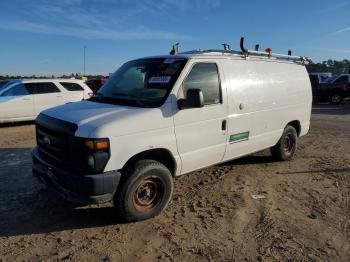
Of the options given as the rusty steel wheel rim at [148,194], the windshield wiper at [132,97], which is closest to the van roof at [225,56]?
the windshield wiper at [132,97]

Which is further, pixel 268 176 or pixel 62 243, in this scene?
pixel 268 176

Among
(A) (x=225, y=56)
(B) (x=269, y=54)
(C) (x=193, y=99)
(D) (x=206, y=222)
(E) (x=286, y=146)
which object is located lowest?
(D) (x=206, y=222)

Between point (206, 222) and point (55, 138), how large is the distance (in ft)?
7.01

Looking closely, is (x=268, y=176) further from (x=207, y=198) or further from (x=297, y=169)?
(x=207, y=198)

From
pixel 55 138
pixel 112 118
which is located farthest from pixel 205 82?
pixel 55 138

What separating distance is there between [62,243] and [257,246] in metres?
2.15

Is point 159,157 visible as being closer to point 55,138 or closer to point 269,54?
point 55,138

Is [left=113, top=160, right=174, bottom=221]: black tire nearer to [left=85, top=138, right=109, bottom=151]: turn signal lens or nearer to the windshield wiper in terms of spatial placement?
[left=85, top=138, right=109, bottom=151]: turn signal lens

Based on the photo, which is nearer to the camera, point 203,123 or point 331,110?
point 203,123

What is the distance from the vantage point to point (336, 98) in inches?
878

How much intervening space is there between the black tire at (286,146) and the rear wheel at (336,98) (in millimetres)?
16903

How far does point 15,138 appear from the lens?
977 centimetres

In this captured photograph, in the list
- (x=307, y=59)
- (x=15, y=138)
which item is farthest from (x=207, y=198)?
(x=15, y=138)

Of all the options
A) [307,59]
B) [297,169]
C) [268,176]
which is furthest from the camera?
[307,59]
